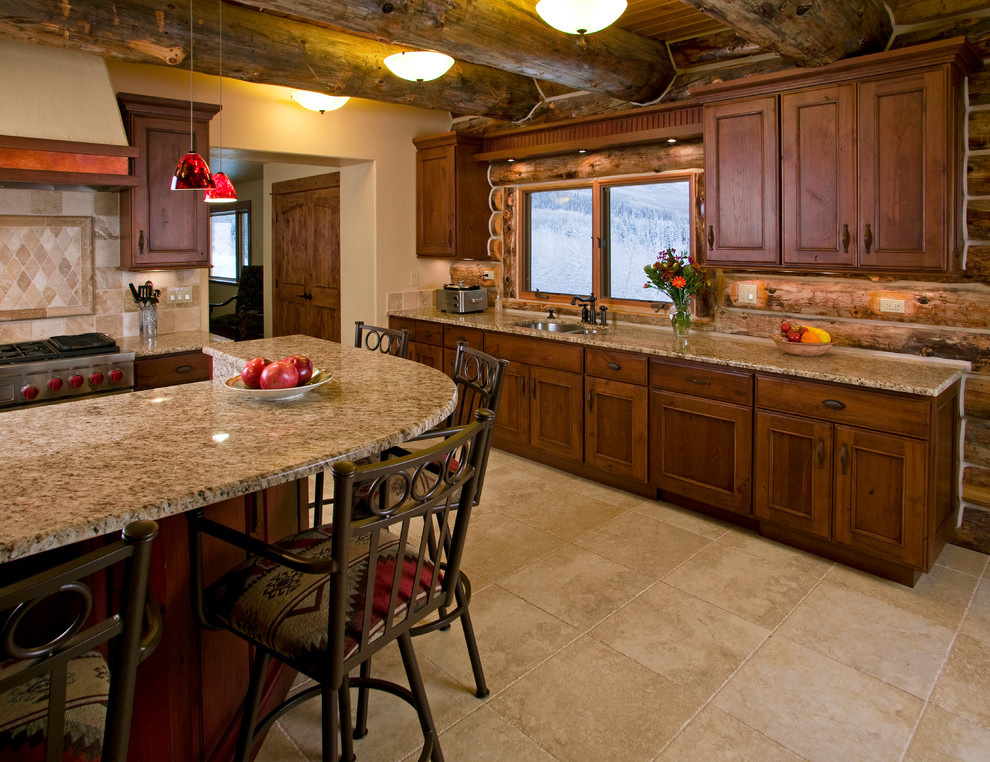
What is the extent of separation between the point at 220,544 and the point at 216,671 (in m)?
0.32

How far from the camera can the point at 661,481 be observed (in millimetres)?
3875

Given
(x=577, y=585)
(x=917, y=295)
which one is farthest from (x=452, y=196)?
(x=577, y=585)

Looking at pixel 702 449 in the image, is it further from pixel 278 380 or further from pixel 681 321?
pixel 278 380

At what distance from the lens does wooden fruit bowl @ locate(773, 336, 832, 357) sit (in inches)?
134

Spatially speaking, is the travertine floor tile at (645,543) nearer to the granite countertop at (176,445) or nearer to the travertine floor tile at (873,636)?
the travertine floor tile at (873,636)

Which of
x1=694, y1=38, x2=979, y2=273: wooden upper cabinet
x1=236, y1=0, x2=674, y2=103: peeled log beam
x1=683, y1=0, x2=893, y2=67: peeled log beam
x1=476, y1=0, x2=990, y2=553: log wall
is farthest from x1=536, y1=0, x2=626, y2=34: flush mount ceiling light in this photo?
x1=476, y1=0, x2=990, y2=553: log wall

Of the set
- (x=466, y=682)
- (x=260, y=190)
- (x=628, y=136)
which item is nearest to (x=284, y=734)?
(x=466, y=682)

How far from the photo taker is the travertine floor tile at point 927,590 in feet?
9.18

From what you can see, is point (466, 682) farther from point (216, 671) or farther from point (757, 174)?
point (757, 174)

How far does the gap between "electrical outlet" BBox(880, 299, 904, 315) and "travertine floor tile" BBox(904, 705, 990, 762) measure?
6.25ft

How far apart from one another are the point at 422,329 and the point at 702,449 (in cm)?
239

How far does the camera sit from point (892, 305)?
3430 millimetres

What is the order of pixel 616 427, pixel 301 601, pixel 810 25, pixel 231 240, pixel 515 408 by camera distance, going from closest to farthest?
pixel 301 601
pixel 810 25
pixel 616 427
pixel 515 408
pixel 231 240

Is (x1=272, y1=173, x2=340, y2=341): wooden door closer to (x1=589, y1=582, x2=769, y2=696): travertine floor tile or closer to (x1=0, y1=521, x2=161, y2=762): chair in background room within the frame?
(x1=589, y1=582, x2=769, y2=696): travertine floor tile
